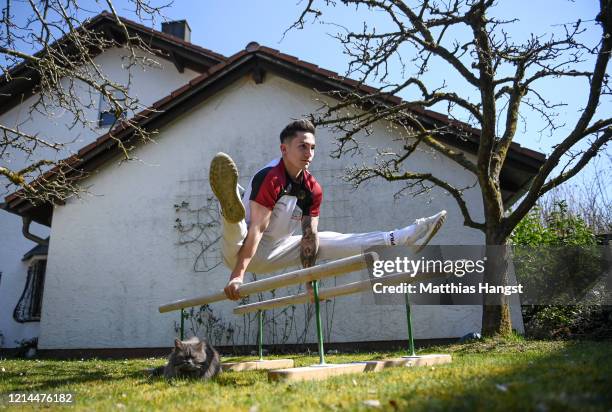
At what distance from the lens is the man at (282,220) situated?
4.49 m

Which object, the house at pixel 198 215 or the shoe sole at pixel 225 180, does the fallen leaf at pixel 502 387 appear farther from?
the house at pixel 198 215

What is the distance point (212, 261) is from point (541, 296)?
6.24 m

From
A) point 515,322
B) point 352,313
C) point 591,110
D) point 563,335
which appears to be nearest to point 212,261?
point 352,313

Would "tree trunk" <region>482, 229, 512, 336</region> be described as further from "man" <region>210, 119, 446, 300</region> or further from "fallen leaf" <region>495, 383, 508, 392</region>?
"fallen leaf" <region>495, 383, 508, 392</region>

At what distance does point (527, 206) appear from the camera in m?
7.09

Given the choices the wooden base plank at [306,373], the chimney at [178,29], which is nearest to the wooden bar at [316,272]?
the wooden base plank at [306,373]

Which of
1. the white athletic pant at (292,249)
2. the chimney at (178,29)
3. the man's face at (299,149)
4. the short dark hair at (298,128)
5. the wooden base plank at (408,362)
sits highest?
the chimney at (178,29)

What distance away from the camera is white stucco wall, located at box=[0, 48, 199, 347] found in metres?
13.5

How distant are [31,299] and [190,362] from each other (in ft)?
34.0

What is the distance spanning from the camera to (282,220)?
203 inches

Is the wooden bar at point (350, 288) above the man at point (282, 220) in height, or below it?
below

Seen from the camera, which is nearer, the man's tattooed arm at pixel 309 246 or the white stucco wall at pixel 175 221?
the man's tattooed arm at pixel 309 246

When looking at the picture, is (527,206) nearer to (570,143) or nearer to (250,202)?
(570,143)

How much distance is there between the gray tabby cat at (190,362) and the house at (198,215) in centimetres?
516
